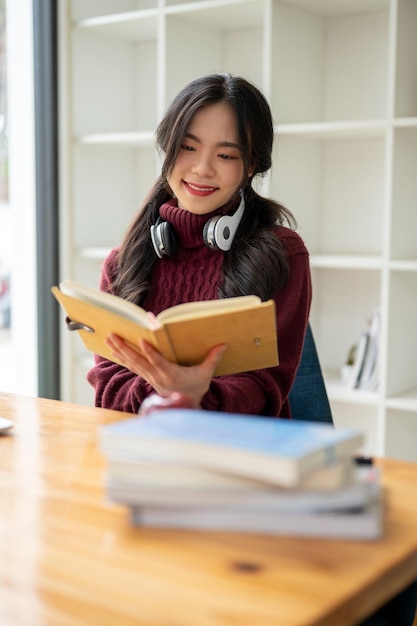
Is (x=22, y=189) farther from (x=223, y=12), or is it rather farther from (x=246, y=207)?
(x=246, y=207)

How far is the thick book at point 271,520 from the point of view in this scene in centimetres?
90

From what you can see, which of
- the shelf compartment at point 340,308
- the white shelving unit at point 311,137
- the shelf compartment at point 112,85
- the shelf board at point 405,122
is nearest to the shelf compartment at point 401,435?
the white shelving unit at point 311,137

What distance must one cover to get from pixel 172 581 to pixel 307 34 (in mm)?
2491

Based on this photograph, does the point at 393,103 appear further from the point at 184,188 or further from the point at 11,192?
the point at 11,192

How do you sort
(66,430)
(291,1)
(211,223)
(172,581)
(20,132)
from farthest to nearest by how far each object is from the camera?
1. (20,132)
2. (291,1)
3. (211,223)
4. (66,430)
5. (172,581)

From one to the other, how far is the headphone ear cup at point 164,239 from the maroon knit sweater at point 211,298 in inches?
0.8

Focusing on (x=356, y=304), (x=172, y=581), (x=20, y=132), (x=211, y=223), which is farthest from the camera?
(x=20, y=132)

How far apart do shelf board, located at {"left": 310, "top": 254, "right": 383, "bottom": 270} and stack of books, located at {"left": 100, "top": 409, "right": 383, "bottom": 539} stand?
1823mm

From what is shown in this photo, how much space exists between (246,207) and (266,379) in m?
0.42

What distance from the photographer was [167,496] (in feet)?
3.01

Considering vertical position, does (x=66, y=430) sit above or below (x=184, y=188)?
below

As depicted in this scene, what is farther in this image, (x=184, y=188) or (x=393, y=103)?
(x=393, y=103)

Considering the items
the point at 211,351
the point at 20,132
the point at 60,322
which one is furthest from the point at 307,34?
the point at 211,351

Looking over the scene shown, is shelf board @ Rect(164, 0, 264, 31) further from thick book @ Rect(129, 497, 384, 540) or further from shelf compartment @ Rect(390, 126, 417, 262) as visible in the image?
thick book @ Rect(129, 497, 384, 540)
